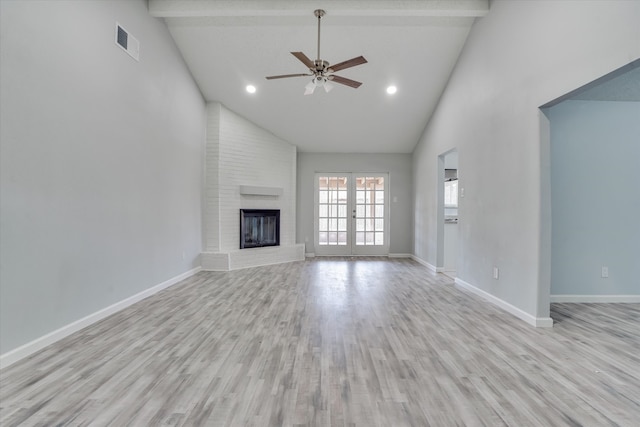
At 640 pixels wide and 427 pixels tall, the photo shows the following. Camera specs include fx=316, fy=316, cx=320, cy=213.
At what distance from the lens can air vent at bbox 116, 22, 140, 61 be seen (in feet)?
11.3

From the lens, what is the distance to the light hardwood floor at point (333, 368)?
67.1 inches

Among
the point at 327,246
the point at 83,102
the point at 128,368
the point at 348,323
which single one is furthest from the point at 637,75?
the point at 327,246

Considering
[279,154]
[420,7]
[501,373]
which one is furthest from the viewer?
[279,154]

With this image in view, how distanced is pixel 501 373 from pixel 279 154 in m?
5.79

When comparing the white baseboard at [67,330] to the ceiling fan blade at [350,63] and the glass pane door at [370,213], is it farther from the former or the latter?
the glass pane door at [370,213]

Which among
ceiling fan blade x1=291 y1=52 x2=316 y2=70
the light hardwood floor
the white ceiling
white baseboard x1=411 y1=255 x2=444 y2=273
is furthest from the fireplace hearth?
ceiling fan blade x1=291 y1=52 x2=316 y2=70

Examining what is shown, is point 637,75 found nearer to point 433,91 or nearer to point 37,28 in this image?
point 433,91

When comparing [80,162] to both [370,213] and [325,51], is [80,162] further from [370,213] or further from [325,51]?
[370,213]

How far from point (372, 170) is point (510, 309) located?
4843mm

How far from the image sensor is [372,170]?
7723 mm

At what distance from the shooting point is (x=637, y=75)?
3.07 meters

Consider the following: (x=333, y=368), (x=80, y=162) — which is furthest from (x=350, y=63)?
Result: (x=333, y=368)

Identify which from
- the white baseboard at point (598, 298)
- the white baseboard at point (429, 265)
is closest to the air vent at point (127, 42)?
the white baseboard at point (429, 265)

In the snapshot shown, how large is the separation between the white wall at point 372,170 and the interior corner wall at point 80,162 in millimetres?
3473
